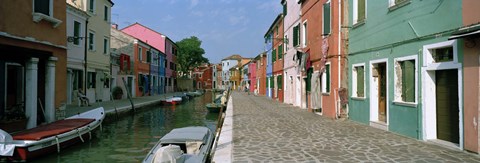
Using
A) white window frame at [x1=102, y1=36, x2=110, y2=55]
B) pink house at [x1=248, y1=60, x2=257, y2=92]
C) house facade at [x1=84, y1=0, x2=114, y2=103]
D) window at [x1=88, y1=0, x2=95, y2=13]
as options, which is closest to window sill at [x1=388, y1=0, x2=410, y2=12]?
house facade at [x1=84, y1=0, x2=114, y2=103]

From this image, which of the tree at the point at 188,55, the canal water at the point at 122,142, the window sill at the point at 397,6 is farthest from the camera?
the tree at the point at 188,55

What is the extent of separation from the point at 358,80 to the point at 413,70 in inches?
132

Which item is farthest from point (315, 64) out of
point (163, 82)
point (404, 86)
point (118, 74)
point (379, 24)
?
point (163, 82)

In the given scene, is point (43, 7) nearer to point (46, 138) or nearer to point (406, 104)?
point (46, 138)

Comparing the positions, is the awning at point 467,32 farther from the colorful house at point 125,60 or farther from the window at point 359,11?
the colorful house at point 125,60

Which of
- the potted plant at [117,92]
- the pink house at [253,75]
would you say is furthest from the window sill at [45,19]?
the pink house at [253,75]

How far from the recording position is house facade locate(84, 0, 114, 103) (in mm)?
22922

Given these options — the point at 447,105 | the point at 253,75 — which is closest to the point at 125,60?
the point at 253,75

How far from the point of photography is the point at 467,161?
20.0ft

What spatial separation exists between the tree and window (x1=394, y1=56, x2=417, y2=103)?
5818 centimetres

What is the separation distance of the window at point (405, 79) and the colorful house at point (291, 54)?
9.78 m

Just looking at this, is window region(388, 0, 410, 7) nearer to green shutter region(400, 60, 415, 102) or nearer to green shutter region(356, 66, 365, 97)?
green shutter region(400, 60, 415, 102)

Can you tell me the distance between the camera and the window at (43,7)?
11.9 metres

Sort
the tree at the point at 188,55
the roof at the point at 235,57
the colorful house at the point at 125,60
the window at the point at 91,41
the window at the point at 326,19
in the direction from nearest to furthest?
the window at the point at 326,19, the window at the point at 91,41, the colorful house at the point at 125,60, the tree at the point at 188,55, the roof at the point at 235,57
